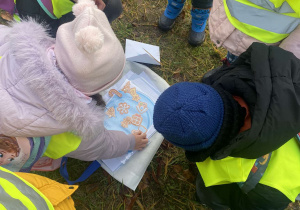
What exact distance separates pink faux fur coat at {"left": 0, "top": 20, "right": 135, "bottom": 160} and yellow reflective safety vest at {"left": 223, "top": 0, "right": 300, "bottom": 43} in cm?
78

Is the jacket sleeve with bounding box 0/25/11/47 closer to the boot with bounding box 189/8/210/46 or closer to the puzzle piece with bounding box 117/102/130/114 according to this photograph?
the puzzle piece with bounding box 117/102/130/114

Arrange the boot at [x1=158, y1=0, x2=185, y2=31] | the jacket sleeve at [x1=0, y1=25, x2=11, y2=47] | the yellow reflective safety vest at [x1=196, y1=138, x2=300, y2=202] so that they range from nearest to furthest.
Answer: the yellow reflective safety vest at [x1=196, y1=138, x2=300, y2=202], the jacket sleeve at [x1=0, y1=25, x2=11, y2=47], the boot at [x1=158, y1=0, x2=185, y2=31]

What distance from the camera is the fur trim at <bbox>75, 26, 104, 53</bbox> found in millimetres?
732

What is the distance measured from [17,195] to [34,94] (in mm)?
325

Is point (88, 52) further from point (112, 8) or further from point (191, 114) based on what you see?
point (112, 8)

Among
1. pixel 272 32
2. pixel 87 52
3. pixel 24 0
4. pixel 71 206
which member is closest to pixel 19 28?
pixel 87 52

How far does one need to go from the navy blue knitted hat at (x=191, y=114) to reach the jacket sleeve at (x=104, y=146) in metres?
0.39

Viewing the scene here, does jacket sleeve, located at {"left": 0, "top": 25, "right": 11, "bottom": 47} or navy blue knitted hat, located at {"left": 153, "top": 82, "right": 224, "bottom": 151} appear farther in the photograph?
jacket sleeve, located at {"left": 0, "top": 25, "right": 11, "bottom": 47}

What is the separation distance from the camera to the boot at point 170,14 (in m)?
1.78

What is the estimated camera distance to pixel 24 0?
47.4 inches

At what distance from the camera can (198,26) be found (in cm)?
178

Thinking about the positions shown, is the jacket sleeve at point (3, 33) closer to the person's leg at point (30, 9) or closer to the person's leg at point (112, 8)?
the person's leg at point (30, 9)

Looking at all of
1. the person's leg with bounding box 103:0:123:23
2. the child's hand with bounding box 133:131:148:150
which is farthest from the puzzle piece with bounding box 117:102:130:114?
the person's leg with bounding box 103:0:123:23

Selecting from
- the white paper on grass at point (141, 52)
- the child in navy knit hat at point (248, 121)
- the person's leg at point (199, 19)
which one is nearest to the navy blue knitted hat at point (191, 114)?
the child in navy knit hat at point (248, 121)
